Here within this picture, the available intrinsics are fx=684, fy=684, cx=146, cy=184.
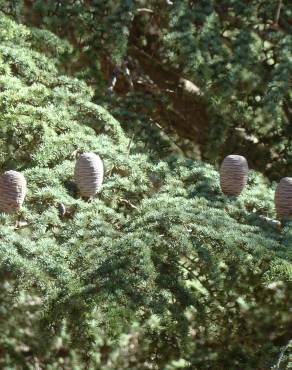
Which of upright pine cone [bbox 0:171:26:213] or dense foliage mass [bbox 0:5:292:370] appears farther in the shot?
upright pine cone [bbox 0:171:26:213]

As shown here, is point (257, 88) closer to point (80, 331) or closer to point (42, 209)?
point (42, 209)

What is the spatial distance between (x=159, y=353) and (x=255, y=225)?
1.87 ft

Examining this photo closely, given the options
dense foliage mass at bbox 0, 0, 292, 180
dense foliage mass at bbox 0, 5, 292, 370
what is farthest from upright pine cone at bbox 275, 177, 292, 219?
dense foliage mass at bbox 0, 0, 292, 180

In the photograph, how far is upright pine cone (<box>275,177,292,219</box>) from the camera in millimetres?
2484

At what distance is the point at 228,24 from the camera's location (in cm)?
385

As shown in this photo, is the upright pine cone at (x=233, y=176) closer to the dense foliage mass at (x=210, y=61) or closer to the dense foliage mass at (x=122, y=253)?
the dense foliage mass at (x=122, y=253)

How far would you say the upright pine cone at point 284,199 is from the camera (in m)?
2.48

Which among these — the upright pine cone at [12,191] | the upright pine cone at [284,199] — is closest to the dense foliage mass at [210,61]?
the upright pine cone at [284,199]

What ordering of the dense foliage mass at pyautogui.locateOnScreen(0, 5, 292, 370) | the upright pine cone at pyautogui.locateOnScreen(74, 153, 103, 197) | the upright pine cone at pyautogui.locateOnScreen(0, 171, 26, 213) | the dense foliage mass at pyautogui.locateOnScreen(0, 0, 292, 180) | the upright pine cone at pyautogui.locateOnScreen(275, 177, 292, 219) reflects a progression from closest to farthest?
1. the dense foliage mass at pyautogui.locateOnScreen(0, 5, 292, 370)
2. the upright pine cone at pyautogui.locateOnScreen(0, 171, 26, 213)
3. the upright pine cone at pyautogui.locateOnScreen(74, 153, 103, 197)
4. the upright pine cone at pyautogui.locateOnScreen(275, 177, 292, 219)
5. the dense foliage mass at pyautogui.locateOnScreen(0, 0, 292, 180)

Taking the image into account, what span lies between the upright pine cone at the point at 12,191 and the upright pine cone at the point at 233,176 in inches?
31.1

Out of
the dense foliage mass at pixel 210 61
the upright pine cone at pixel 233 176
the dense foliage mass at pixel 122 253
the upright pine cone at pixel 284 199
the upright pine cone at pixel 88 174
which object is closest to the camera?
the dense foliage mass at pixel 122 253

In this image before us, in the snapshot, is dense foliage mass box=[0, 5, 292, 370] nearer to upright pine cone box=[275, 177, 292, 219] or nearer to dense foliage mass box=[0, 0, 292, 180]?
upright pine cone box=[275, 177, 292, 219]

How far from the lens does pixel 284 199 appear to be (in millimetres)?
2490

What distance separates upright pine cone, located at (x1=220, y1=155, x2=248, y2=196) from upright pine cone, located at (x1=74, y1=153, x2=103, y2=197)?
19.2 inches
